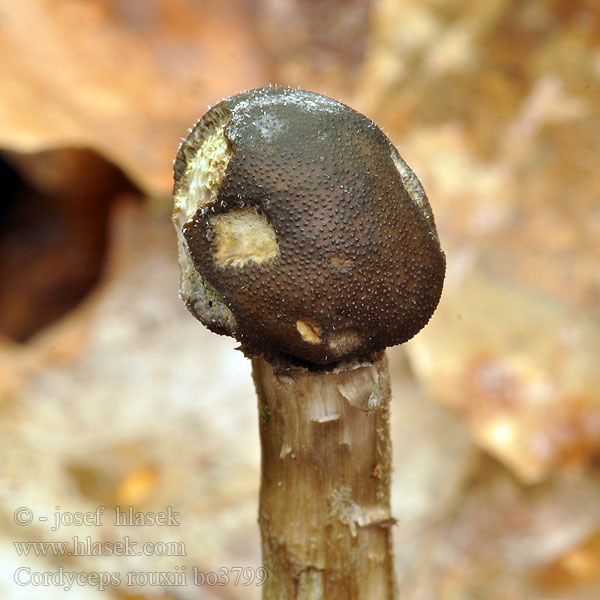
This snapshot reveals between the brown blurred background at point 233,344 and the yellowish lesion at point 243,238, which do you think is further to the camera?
the brown blurred background at point 233,344

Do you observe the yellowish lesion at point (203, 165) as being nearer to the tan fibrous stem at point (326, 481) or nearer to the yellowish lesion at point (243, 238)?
the yellowish lesion at point (243, 238)

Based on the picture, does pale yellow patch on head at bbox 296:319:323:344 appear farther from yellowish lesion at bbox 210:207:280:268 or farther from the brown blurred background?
the brown blurred background

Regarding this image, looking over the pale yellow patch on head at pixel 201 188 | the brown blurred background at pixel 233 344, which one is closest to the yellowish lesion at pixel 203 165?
the pale yellow patch on head at pixel 201 188

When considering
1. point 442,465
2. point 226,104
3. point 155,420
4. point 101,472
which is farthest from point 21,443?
point 226,104

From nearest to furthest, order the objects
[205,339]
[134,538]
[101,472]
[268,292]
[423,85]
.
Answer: [268,292] → [134,538] → [101,472] → [205,339] → [423,85]

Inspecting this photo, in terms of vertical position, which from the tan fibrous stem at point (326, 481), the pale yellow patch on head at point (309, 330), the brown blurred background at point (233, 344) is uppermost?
the brown blurred background at point (233, 344)

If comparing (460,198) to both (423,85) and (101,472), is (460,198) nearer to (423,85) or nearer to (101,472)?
(423,85)

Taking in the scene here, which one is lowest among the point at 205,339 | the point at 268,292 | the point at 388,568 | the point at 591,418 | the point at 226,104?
the point at 388,568
